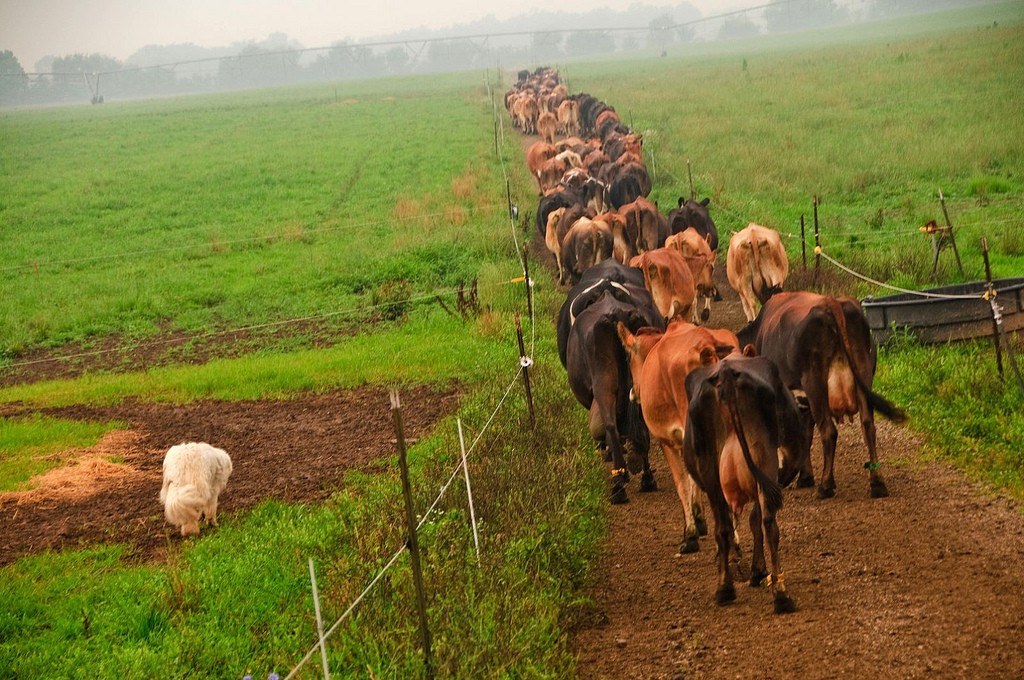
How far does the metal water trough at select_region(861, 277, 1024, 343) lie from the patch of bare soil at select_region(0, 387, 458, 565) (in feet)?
15.7

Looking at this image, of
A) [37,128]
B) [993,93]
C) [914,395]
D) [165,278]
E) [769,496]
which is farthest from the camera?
[37,128]

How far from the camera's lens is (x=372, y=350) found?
16.8 m

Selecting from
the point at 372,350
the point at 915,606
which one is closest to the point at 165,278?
the point at 372,350

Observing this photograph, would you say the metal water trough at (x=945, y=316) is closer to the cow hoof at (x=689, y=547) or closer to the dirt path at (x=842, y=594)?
the dirt path at (x=842, y=594)

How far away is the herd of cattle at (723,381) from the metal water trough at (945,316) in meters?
1.94

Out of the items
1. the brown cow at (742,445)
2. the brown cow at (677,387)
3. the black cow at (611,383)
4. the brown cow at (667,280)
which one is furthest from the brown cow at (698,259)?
the brown cow at (742,445)

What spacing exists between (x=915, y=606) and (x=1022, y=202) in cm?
1621

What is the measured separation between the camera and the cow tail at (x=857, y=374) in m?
8.77

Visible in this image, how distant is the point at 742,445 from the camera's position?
694cm

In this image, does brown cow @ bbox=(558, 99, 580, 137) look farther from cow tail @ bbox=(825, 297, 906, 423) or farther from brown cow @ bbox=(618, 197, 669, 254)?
cow tail @ bbox=(825, 297, 906, 423)

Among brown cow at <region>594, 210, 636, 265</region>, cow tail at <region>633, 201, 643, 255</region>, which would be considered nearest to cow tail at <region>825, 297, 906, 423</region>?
brown cow at <region>594, 210, 636, 265</region>

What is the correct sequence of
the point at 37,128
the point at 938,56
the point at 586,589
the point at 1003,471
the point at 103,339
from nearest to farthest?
the point at 586,589 < the point at 1003,471 < the point at 103,339 < the point at 938,56 < the point at 37,128

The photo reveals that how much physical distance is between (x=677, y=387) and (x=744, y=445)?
4.78 ft

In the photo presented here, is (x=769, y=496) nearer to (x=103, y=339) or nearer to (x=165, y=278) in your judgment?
(x=103, y=339)
